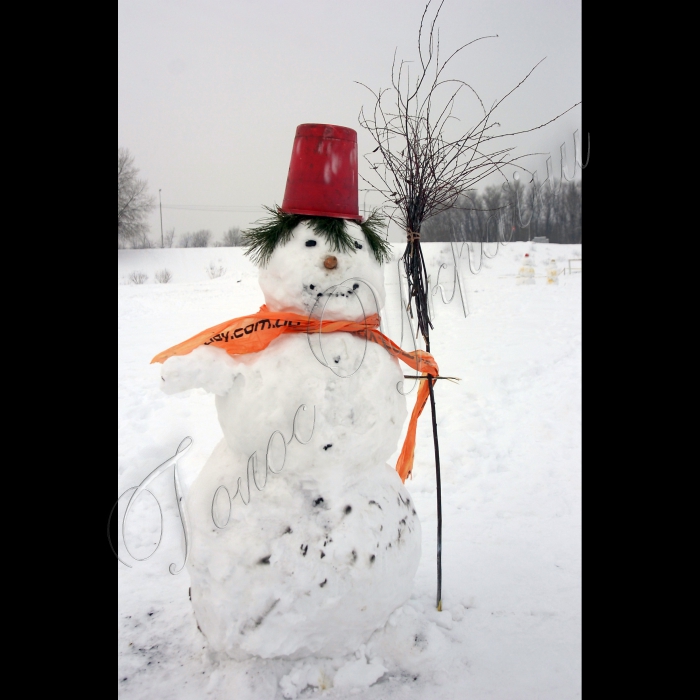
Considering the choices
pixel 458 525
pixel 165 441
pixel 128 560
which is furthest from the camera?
pixel 165 441

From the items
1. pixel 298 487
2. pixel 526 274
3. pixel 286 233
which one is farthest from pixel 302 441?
pixel 526 274

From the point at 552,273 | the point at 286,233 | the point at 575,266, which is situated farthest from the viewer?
the point at 575,266

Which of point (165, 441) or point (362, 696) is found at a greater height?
point (165, 441)

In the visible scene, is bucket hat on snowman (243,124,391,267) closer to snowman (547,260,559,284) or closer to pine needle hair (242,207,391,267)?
pine needle hair (242,207,391,267)

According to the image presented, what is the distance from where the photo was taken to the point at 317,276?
1892 millimetres

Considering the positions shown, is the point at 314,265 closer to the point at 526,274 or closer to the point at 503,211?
the point at 503,211

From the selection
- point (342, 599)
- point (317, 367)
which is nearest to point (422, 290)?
point (317, 367)

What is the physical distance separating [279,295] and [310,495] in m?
0.68

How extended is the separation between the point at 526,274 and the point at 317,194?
4.99 m

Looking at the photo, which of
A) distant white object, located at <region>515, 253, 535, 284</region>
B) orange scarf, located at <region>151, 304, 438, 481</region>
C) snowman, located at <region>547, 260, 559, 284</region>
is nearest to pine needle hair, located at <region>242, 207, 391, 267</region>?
orange scarf, located at <region>151, 304, 438, 481</region>

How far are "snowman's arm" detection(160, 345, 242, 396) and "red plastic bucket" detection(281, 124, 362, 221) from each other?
559 millimetres

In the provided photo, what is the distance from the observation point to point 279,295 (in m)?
1.94

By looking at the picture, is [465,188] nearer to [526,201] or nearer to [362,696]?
[526,201]

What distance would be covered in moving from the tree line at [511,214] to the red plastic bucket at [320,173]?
474 millimetres
